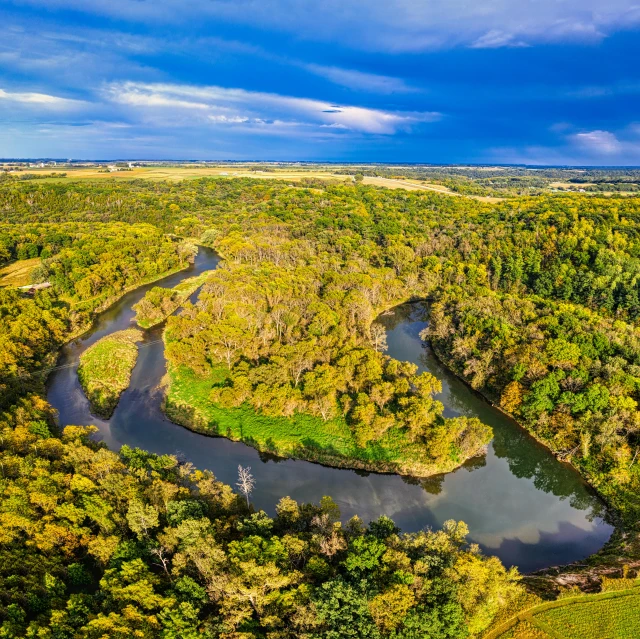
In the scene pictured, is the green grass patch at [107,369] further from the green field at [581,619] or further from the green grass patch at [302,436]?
the green field at [581,619]

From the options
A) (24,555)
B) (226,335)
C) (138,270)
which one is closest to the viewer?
(24,555)

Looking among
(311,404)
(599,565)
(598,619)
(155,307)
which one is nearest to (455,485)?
(599,565)

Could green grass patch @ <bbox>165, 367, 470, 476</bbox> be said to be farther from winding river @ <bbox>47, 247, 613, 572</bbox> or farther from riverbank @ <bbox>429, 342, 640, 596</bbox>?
riverbank @ <bbox>429, 342, 640, 596</bbox>

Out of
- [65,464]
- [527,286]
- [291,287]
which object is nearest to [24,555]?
[65,464]

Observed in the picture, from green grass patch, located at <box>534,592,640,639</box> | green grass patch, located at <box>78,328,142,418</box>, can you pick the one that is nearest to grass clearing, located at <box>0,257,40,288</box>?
green grass patch, located at <box>78,328,142,418</box>

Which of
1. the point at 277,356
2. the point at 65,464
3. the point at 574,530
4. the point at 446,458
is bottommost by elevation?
the point at 574,530

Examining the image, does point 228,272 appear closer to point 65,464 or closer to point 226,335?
point 226,335
